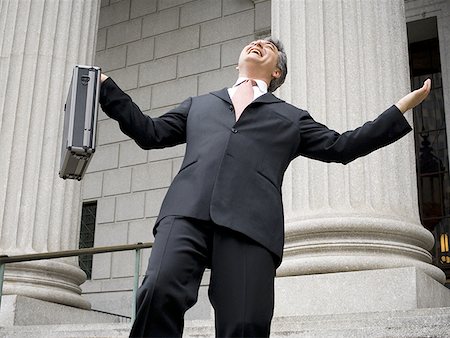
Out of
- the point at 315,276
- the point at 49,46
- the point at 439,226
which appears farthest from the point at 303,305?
the point at 439,226

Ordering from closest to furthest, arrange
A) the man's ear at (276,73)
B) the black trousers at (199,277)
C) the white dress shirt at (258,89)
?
the black trousers at (199,277) → the white dress shirt at (258,89) → the man's ear at (276,73)

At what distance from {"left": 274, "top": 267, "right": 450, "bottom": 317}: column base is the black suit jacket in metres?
3.30

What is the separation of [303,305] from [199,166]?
12.6 feet

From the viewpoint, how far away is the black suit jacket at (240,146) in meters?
3.24

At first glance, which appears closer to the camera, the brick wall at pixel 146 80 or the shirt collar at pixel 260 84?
the shirt collar at pixel 260 84

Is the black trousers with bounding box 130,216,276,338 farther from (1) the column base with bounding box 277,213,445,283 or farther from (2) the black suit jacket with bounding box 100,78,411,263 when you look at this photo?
(1) the column base with bounding box 277,213,445,283

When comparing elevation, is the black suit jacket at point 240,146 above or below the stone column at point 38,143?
below

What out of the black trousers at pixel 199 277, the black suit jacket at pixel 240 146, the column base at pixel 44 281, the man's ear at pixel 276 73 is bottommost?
the black trousers at pixel 199 277

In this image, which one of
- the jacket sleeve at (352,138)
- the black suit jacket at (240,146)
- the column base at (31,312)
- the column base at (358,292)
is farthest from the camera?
the column base at (31,312)

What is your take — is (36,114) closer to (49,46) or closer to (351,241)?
(49,46)

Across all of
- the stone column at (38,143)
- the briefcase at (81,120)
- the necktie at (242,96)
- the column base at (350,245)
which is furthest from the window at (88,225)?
the briefcase at (81,120)

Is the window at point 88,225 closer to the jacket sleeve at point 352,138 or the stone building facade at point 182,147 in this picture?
the stone building facade at point 182,147

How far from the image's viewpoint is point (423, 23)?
13.4 metres

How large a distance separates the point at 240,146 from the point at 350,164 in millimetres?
4074
